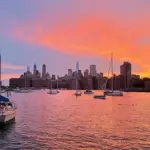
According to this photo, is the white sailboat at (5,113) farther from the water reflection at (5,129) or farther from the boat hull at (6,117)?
the water reflection at (5,129)

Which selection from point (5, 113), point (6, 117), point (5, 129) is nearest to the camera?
point (5, 129)

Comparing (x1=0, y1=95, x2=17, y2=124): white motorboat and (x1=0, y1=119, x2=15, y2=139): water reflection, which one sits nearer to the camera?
(x1=0, y1=119, x2=15, y2=139): water reflection

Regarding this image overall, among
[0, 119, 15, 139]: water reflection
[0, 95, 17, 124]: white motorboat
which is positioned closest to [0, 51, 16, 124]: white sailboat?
[0, 95, 17, 124]: white motorboat

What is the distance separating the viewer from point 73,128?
47.6m

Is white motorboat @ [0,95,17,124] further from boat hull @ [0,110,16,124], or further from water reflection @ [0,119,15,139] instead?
water reflection @ [0,119,15,139]

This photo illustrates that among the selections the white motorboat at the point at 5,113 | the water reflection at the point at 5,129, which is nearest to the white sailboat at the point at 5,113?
the white motorboat at the point at 5,113

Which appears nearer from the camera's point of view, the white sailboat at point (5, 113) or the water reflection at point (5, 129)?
the water reflection at point (5, 129)

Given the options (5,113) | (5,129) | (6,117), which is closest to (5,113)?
(5,113)

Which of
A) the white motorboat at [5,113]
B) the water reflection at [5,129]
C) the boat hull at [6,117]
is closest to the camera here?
the water reflection at [5,129]

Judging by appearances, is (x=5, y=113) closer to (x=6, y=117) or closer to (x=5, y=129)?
(x=6, y=117)

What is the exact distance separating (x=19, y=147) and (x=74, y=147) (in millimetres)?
5398

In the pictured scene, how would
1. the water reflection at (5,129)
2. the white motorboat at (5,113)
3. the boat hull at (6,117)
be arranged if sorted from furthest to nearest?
the white motorboat at (5,113)
the boat hull at (6,117)
the water reflection at (5,129)

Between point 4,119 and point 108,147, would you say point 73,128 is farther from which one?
point 108,147

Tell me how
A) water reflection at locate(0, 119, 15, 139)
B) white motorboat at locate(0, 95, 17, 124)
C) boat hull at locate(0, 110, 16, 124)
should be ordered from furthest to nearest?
white motorboat at locate(0, 95, 17, 124) → boat hull at locate(0, 110, 16, 124) → water reflection at locate(0, 119, 15, 139)
